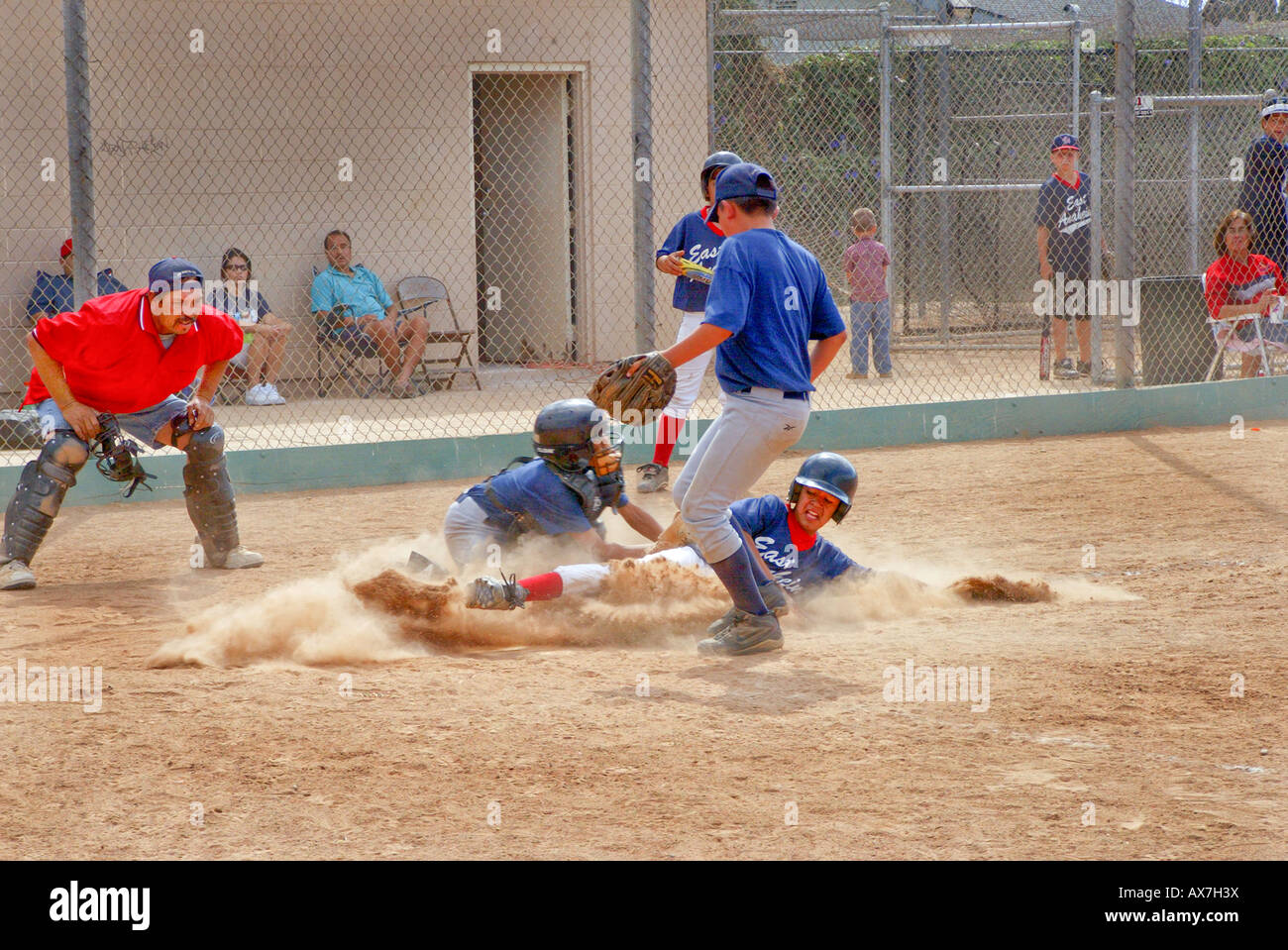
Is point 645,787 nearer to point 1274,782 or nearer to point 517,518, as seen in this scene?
point 1274,782

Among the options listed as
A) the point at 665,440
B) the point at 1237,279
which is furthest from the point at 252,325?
the point at 1237,279

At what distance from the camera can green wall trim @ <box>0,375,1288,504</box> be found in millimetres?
8719

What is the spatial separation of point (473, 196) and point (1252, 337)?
6.81 meters

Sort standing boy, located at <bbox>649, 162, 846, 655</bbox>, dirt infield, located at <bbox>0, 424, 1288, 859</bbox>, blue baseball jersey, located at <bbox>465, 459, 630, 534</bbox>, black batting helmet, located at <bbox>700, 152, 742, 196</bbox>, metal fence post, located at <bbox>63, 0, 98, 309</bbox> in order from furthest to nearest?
metal fence post, located at <bbox>63, 0, 98, 309</bbox>
black batting helmet, located at <bbox>700, 152, 742, 196</bbox>
blue baseball jersey, located at <bbox>465, 459, 630, 534</bbox>
standing boy, located at <bbox>649, 162, 846, 655</bbox>
dirt infield, located at <bbox>0, 424, 1288, 859</bbox>

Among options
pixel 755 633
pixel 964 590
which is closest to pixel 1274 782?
pixel 755 633

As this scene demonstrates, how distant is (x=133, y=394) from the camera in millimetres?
6574

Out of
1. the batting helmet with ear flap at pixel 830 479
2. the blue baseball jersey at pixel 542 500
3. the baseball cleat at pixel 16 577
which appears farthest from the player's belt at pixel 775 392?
the baseball cleat at pixel 16 577

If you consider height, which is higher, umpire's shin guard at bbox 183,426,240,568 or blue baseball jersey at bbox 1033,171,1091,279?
blue baseball jersey at bbox 1033,171,1091,279

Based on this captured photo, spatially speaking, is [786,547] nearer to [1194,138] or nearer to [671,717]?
[671,717]

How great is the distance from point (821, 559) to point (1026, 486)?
3358mm

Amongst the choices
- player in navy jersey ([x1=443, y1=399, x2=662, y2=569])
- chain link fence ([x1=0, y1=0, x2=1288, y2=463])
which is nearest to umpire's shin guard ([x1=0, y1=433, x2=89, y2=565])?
player in navy jersey ([x1=443, y1=399, x2=662, y2=569])

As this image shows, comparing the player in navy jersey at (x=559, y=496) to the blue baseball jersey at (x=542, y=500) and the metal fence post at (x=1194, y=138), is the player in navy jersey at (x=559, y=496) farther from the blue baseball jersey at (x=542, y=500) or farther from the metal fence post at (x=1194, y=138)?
the metal fence post at (x=1194, y=138)

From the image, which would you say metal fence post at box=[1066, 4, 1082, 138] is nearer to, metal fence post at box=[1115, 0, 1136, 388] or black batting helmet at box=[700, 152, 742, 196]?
metal fence post at box=[1115, 0, 1136, 388]

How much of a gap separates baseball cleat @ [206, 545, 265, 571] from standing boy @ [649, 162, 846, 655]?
2725mm
